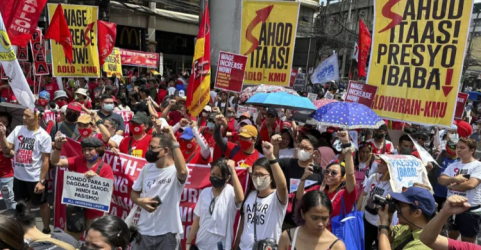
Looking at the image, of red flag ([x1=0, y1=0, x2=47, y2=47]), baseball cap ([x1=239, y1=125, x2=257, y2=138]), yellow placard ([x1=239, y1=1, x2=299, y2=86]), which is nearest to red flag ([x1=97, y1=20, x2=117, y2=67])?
red flag ([x1=0, y1=0, x2=47, y2=47])

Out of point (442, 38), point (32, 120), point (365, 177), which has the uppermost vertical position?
point (442, 38)

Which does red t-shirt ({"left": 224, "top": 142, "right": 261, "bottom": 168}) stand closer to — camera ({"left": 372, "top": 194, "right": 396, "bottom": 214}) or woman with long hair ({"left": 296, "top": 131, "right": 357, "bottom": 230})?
woman with long hair ({"left": 296, "top": 131, "right": 357, "bottom": 230})

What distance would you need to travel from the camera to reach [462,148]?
16.3 ft

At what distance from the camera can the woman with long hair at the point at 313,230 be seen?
9.11ft

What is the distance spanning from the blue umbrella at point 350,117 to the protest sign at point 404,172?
100 cm

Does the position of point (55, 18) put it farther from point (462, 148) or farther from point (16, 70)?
point (462, 148)

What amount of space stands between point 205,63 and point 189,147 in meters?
1.55

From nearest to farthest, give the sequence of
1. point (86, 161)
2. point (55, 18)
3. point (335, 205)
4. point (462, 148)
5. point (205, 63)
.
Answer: point (335, 205) < point (86, 161) < point (462, 148) < point (205, 63) < point (55, 18)

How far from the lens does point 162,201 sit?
3.79m

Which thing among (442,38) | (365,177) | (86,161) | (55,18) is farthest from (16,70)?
(442,38)

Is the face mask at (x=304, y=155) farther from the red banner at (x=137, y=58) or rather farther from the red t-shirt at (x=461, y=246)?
the red banner at (x=137, y=58)

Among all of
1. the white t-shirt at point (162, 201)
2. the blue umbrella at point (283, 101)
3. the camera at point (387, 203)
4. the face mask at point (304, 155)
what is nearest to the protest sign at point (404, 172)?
the face mask at point (304, 155)

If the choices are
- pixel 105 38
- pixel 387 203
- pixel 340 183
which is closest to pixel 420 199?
pixel 387 203

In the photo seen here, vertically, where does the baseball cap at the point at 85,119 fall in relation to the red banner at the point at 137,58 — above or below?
below
